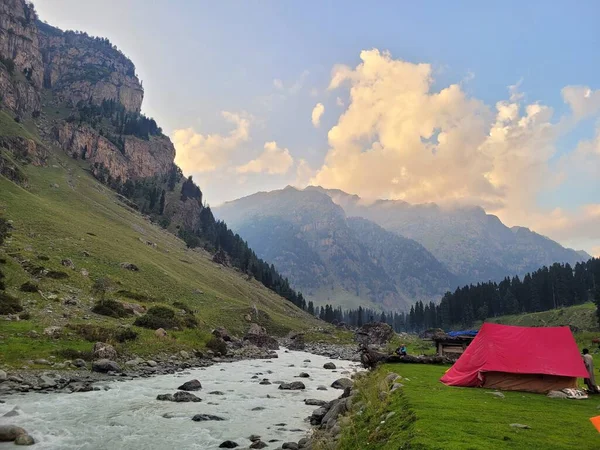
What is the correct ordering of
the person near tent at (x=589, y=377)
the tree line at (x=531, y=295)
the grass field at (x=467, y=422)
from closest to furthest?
the grass field at (x=467, y=422), the person near tent at (x=589, y=377), the tree line at (x=531, y=295)

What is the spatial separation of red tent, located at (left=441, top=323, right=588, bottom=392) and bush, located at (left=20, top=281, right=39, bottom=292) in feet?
149

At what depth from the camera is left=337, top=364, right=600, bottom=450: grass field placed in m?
11.9

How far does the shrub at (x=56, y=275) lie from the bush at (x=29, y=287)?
6.37m

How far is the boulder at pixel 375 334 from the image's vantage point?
4193 inches

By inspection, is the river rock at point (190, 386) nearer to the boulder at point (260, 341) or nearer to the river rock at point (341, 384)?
the river rock at point (341, 384)

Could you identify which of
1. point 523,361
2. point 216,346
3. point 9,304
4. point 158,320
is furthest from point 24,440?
point 216,346

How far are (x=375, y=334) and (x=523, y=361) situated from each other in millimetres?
89350

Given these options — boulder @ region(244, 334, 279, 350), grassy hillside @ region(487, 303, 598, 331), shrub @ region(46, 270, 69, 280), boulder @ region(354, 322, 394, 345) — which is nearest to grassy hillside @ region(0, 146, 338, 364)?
shrub @ region(46, 270, 69, 280)

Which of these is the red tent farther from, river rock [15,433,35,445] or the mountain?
the mountain

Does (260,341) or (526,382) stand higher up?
(526,382)

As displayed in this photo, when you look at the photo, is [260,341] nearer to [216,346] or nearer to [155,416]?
[216,346]

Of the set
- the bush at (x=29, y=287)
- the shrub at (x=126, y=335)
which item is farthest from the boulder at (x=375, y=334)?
the bush at (x=29, y=287)

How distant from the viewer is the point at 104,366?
34125 millimetres

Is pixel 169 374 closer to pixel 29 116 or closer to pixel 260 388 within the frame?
pixel 260 388
